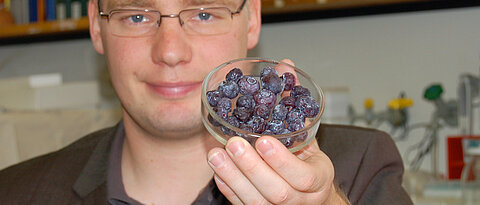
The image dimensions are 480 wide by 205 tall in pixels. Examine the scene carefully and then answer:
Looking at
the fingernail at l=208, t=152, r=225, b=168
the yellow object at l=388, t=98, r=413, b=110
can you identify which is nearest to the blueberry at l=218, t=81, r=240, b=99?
the fingernail at l=208, t=152, r=225, b=168

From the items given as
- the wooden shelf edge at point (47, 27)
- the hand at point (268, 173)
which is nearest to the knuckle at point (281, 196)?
the hand at point (268, 173)

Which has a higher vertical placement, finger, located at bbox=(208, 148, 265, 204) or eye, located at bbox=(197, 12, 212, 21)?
eye, located at bbox=(197, 12, 212, 21)

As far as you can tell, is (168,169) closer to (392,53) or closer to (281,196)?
(281,196)

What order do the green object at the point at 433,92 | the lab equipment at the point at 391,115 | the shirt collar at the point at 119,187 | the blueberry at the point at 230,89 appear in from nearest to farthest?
→ the blueberry at the point at 230,89, the shirt collar at the point at 119,187, the green object at the point at 433,92, the lab equipment at the point at 391,115

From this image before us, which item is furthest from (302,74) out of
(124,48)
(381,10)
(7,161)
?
(7,161)

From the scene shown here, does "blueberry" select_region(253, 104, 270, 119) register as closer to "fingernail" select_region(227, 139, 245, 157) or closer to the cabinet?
"fingernail" select_region(227, 139, 245, 157)

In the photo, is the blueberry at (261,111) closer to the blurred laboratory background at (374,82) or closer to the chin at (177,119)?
the chin at (177,119)
